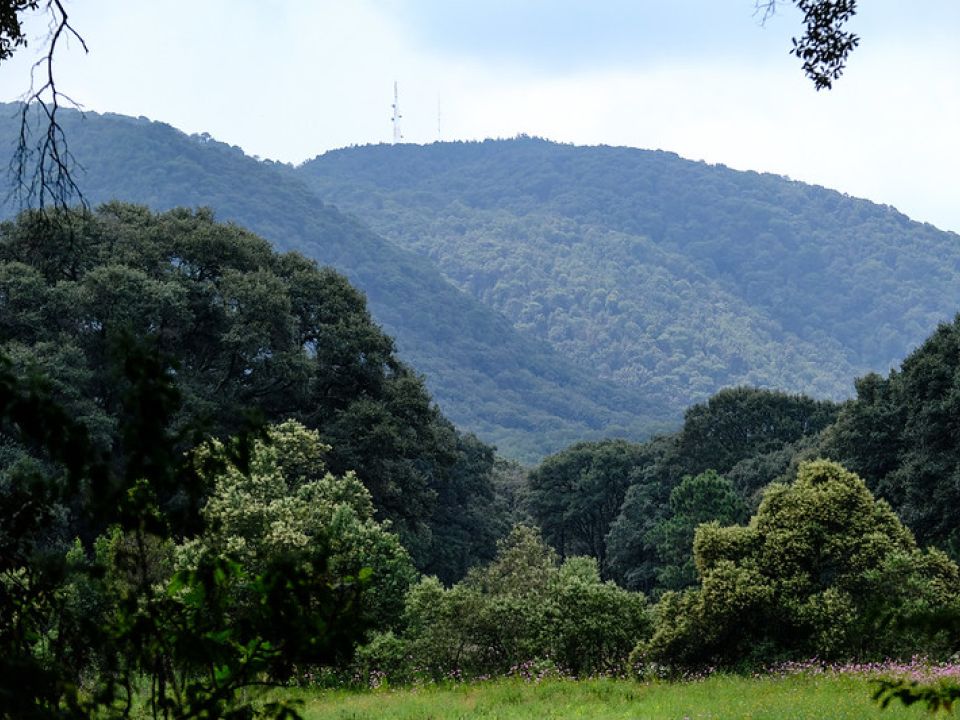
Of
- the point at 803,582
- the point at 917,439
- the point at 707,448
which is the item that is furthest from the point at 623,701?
the point at 707,448

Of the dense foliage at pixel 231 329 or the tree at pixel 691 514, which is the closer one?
the dense foliage at pixel 231 329

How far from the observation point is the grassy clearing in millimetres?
15070

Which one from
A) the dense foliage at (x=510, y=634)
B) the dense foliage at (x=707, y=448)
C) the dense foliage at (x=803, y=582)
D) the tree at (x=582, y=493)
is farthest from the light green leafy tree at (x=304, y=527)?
the tree at (x=582, y=493)

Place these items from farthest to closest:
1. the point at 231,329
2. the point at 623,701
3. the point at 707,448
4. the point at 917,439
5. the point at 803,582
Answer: the point at 707,448
the point at 231,329
the point at 917,439
the point at 803,582
the point at 623,701

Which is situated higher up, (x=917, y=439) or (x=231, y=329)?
(x=231, y=329)

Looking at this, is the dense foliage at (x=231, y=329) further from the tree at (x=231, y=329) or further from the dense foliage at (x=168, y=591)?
the dense foliage at (x=168, y=591)

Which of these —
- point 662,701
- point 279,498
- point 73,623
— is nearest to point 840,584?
point 662,701

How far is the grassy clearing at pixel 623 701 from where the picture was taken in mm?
15070

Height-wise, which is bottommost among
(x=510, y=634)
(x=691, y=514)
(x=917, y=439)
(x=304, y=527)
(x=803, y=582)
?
(x=691, y=514)

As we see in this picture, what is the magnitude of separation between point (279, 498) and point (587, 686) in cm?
937

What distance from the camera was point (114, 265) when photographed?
33969 millimetres

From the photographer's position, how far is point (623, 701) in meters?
17.1

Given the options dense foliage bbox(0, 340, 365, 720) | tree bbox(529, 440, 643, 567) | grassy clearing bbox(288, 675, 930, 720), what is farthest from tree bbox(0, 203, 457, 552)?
tree bbox(529, 440, 643, 567)

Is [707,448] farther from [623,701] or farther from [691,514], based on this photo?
[623,701]
